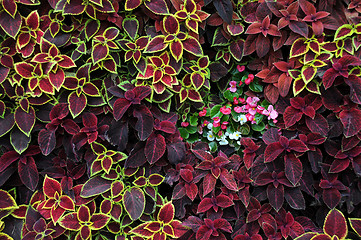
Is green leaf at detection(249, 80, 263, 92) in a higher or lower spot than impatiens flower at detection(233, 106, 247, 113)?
higher

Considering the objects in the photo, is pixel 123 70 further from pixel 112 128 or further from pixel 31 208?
pixel 31 208

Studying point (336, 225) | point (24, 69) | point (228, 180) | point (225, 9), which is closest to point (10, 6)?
point (24, 69)

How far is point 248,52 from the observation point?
2162mm

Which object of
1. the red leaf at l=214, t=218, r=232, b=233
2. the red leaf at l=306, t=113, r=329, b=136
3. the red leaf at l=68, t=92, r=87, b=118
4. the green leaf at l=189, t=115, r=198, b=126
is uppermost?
the red leaf at l=68, t=92, r=87, b=118

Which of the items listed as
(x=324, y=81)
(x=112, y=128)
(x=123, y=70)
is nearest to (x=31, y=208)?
(x=112, y=128)

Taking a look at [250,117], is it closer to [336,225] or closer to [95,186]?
[336,225]

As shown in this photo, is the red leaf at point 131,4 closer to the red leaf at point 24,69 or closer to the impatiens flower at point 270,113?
the red leaf at point 24,69

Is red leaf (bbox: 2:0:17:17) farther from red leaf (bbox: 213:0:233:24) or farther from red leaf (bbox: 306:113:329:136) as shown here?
red leaf (bbox: 306:113:329:136)

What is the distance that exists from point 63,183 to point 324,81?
5.10ft

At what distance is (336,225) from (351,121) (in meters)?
0.56

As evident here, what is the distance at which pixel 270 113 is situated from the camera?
84.8 inches

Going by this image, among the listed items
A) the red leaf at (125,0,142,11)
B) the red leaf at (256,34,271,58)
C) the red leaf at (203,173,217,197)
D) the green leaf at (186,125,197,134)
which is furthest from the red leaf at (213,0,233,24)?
the red leaf at (203,173,217,197)

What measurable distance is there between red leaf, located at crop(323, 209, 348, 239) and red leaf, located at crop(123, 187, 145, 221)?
97cm

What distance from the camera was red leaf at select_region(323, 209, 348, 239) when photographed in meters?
1.79
